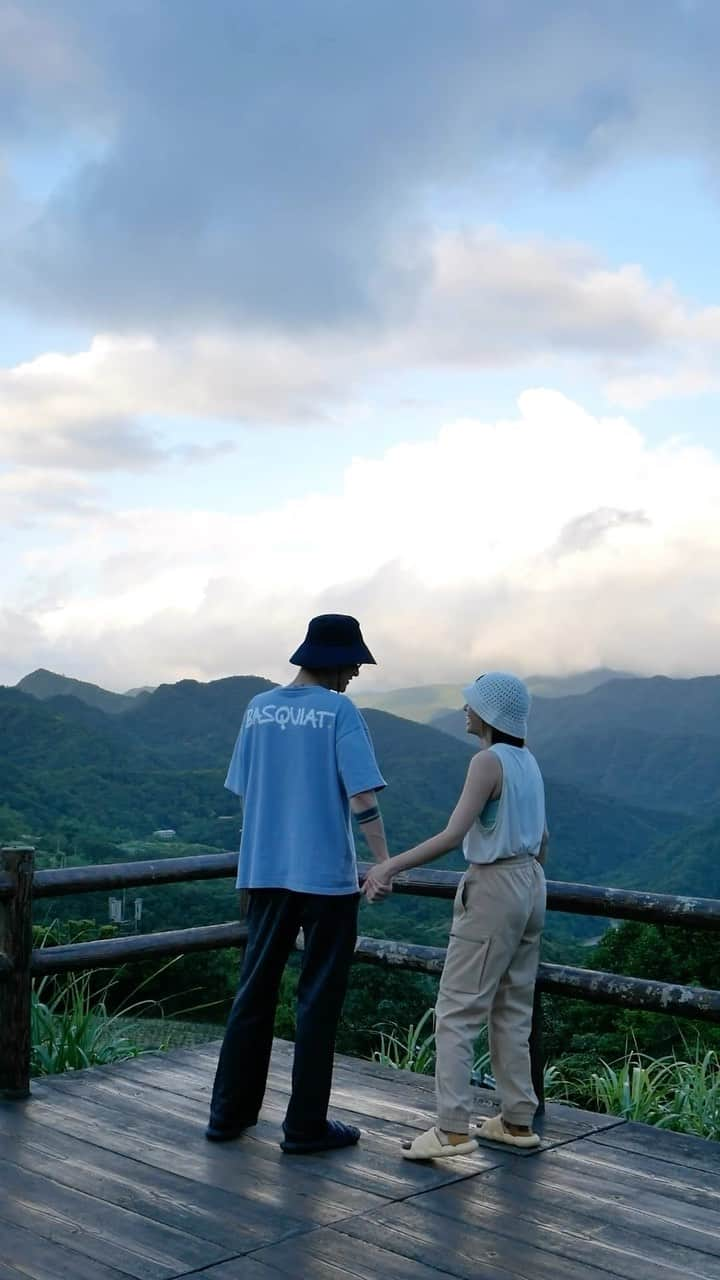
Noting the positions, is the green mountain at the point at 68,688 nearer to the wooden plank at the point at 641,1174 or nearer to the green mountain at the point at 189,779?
the green mountain at the point at 189,779

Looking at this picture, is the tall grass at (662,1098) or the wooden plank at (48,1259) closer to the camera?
the wooden plank at (48,1259)

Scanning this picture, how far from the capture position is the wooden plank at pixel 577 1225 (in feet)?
10.4

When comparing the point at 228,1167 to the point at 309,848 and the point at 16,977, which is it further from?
the point at 16,977

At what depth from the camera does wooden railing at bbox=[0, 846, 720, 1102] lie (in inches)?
167

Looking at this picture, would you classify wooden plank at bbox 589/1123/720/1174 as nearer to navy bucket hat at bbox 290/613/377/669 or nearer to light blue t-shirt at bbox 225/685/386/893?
light blue t-shirt at bbox 225/685/386/893

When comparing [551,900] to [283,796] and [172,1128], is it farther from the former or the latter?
[172,1128]

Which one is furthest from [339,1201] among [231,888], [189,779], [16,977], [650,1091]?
[189,779]

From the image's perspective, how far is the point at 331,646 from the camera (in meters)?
3.94

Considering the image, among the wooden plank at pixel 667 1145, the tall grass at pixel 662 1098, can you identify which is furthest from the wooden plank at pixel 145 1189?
the tall grass at pixel 662 1098

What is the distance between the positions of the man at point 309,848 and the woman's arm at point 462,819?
0.35 feet

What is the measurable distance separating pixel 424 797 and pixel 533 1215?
108731 millimetres

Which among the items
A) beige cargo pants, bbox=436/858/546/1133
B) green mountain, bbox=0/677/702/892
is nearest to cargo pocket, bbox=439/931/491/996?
beige cargo pants, bbox=436/858/546/1133

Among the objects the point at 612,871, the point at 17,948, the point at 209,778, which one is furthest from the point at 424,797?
the point at 17,948

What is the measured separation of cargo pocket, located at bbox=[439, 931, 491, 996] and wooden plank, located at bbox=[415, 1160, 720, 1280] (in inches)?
21.8
